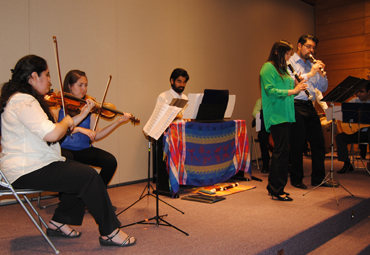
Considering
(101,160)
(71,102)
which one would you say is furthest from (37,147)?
(101,160)

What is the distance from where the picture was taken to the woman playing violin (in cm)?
295

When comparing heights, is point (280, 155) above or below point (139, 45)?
below

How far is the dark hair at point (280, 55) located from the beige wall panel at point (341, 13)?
519cm

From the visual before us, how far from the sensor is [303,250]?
2459mm

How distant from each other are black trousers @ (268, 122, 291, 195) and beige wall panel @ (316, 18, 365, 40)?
17.5 feet

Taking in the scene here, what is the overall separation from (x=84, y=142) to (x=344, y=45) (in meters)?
6.53

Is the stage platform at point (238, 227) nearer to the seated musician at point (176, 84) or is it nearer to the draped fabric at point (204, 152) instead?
the draped fabric at point (204, 152)

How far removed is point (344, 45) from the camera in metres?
7.48

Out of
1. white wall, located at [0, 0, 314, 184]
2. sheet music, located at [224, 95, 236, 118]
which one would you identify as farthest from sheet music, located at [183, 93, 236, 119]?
white wall, located at [0, 0, 314, 184]

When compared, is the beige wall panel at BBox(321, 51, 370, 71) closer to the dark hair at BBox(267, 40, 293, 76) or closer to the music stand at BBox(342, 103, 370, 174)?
the music stand at BBox(342, 103, 370, 174)

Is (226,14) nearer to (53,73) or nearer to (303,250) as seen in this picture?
(53,73)

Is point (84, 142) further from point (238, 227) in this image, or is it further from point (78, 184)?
point (238, 227)

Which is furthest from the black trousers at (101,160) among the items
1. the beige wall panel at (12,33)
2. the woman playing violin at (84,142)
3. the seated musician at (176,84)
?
the seated musician at (176,84)

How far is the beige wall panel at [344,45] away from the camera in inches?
283
